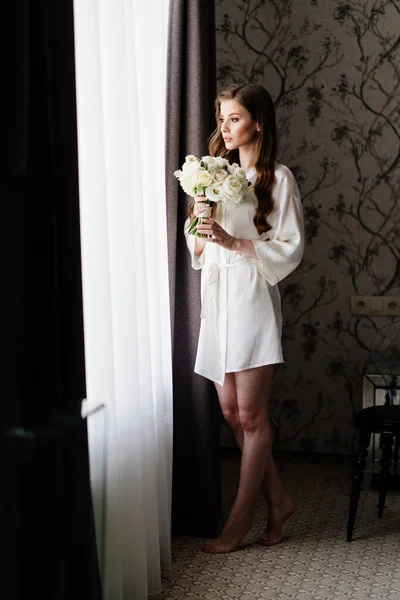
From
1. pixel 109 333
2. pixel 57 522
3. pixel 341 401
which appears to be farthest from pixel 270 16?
pixel 57 522

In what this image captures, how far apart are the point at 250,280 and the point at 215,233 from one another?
23cm

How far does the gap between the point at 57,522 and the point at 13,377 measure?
1.20 ft

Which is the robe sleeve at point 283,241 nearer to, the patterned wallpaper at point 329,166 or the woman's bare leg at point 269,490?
the woman's bare leg at point 269,490

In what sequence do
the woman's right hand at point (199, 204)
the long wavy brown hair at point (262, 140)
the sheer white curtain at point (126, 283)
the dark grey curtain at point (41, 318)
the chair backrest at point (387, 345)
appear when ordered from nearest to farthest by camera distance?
the dark grey curtain at point (41, 318) → the sheer white curtain at point (126, 283) → the woman's right hand at point (199, 204) → the long wavy brown hair at point (262, 140) → the chair backrest at point (387, 345)

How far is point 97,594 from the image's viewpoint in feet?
6.44

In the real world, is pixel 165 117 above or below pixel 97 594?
above

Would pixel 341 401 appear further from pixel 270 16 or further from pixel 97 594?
pixel 97 594

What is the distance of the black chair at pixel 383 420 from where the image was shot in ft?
10.2

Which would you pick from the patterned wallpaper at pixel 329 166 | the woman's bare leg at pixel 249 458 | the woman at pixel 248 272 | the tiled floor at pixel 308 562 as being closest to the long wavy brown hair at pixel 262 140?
the woman at pixel 248 272

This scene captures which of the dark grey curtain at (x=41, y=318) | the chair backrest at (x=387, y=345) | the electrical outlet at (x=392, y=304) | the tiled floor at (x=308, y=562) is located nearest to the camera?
the dark grey curtain at (x=41, y=318)

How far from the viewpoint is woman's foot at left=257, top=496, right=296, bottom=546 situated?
3096mm

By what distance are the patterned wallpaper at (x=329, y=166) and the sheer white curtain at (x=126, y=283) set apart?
4.59ft

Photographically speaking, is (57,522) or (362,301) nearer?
(57,522)

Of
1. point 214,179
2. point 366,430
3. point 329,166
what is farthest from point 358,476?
point 329,166
